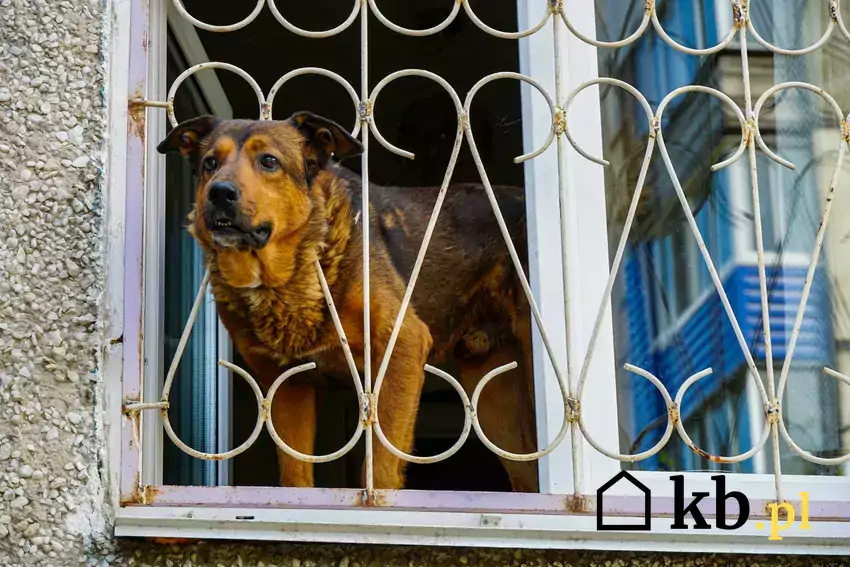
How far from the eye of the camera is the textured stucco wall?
2467 mm

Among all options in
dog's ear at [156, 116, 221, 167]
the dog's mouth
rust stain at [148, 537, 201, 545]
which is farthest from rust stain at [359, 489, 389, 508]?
dog's ear at [156, 116, 221, 167]

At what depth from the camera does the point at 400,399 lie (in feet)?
9.81

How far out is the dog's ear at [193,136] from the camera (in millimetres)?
2850

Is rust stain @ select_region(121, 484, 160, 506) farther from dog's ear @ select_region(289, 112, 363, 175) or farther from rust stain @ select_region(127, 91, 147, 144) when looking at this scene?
dog's ear @ select_region(289, 112, 363, 175)

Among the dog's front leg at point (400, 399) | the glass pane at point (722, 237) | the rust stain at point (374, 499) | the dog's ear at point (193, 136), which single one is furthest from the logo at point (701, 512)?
the dog's ear at point (193, 136)

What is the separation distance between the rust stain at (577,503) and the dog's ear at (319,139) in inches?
37.1

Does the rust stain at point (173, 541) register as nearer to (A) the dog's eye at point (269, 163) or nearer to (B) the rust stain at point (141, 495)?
(B) the rust stain at point (141, 495)

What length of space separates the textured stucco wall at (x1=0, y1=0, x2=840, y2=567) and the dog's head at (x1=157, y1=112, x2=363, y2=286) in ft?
0.82

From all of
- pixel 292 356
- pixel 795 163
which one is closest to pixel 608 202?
pixel 795 163

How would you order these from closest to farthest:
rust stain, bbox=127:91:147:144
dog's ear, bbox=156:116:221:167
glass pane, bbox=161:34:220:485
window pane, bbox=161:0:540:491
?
rust stain, bbox=127:91:147:144 < dog's ear, bbox=156:116:221:167 < glass pane, bbox=161:34:220:485 < window pane, bbox=161:0:540:491

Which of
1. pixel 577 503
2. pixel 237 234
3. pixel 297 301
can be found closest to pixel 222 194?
pixel 237 234

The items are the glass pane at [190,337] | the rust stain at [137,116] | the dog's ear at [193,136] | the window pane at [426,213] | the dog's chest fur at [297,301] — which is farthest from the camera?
the window pane at [426,213]

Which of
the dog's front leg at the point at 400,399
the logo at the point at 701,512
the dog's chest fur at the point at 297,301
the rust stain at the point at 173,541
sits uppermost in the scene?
the dog's chest fur at the point at 297,301

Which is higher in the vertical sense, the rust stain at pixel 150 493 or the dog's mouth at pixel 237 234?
the dog's mouth at pixel 237 234
